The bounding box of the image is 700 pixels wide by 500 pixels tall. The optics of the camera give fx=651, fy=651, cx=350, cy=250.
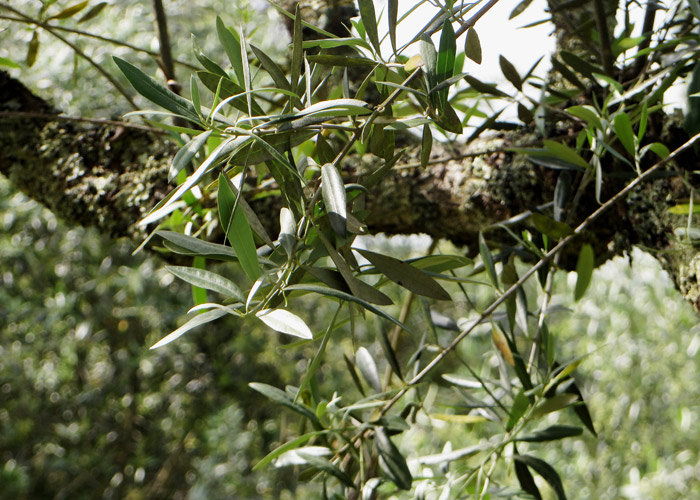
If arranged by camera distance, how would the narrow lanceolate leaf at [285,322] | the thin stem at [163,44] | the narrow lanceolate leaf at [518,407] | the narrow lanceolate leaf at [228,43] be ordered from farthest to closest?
1. the thin stem at [163,44]
2. the narrow lanceolate leaf at [518,407]
3. the narrow lanceolate leaf at [228,43]
4. the narrow lanceolate leaf at [285,322]

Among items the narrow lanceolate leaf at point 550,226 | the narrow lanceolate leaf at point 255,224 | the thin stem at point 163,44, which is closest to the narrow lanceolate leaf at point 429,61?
the narrow lanceolate leaf at point 255,224

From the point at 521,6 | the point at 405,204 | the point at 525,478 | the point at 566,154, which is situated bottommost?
the point at 525,478

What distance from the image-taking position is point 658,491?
68.7 inches

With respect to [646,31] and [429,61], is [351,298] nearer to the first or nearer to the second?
[429,61]

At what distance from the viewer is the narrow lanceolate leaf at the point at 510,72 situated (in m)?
0.56

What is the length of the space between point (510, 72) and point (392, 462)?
0.34 metres

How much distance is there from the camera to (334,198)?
0.27 meters

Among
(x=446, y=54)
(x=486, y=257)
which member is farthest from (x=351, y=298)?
(x=486, y=257)

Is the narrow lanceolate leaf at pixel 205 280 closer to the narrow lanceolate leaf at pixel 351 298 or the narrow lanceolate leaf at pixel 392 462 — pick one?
the narrow lanceolate leaf at pixel 351 298

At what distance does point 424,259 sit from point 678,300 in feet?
6.21

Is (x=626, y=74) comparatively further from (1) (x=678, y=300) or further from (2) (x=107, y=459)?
(2) (x=107, y=459)

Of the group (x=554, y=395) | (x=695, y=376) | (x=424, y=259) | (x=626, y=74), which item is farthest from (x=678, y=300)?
(x=424, y=259)

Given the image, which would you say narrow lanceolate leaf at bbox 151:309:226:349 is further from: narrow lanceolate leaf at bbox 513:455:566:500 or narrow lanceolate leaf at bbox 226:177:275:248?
narrow lanceolate leaf at bbox 513:455:566:500

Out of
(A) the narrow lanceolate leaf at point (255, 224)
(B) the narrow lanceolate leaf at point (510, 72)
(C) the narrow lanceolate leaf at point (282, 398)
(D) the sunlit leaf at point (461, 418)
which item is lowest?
(D) the sunlit leaf at point (461, 418)
